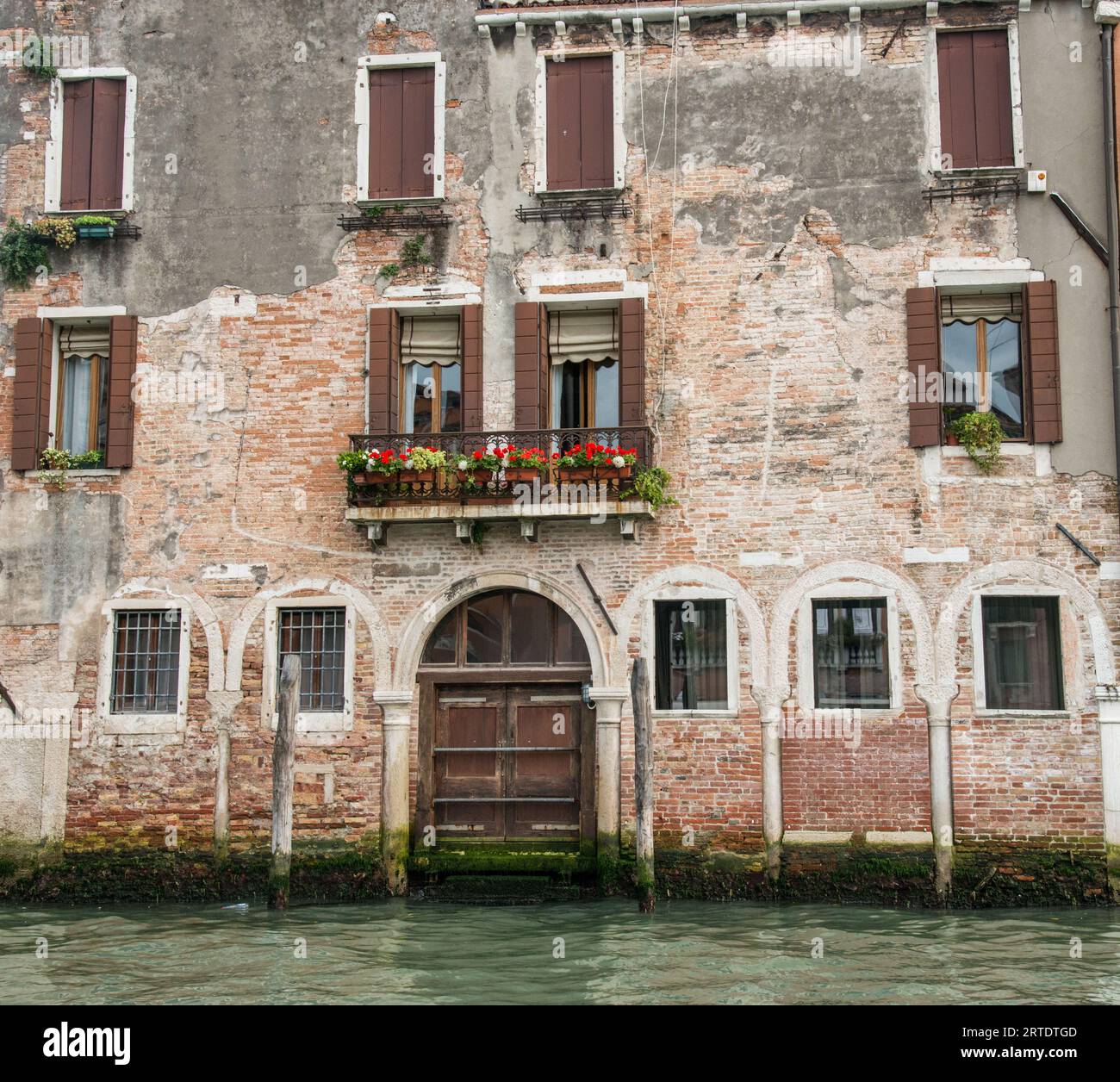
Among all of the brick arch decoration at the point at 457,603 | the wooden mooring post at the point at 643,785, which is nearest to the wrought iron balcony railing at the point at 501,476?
the brick arch decoration at the point at 457,603

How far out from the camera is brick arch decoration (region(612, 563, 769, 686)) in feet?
45.4

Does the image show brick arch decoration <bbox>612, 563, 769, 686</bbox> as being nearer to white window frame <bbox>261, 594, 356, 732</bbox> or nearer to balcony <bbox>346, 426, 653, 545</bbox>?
balcony <bbox>346, 426, 653, 545</bbox>

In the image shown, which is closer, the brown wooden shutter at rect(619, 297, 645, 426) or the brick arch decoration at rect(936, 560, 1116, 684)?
the brick arch decoration at rect(936, 560, 1116, 684)

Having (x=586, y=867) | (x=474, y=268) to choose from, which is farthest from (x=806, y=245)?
(x=586, y=867)

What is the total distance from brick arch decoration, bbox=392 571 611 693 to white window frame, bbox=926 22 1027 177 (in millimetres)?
5286

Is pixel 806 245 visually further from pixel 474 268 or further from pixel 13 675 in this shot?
pixel 13 675

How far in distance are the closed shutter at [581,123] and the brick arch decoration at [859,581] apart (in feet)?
14.1

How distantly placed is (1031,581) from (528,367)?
5.04m

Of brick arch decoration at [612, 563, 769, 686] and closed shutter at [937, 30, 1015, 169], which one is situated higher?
closed shutter at [937, 30, 1015, 169]

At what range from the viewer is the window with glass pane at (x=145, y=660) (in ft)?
48.0

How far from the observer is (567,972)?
1042 centimetres

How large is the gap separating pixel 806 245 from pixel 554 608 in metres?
4.20

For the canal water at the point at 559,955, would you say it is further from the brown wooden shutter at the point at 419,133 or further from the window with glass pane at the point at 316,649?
the brown wooden shutter at the point at 419,133

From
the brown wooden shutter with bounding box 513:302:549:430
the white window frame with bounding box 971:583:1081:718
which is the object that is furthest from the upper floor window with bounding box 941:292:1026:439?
the brown wooden shutter with bounding box 513:302:549:430
